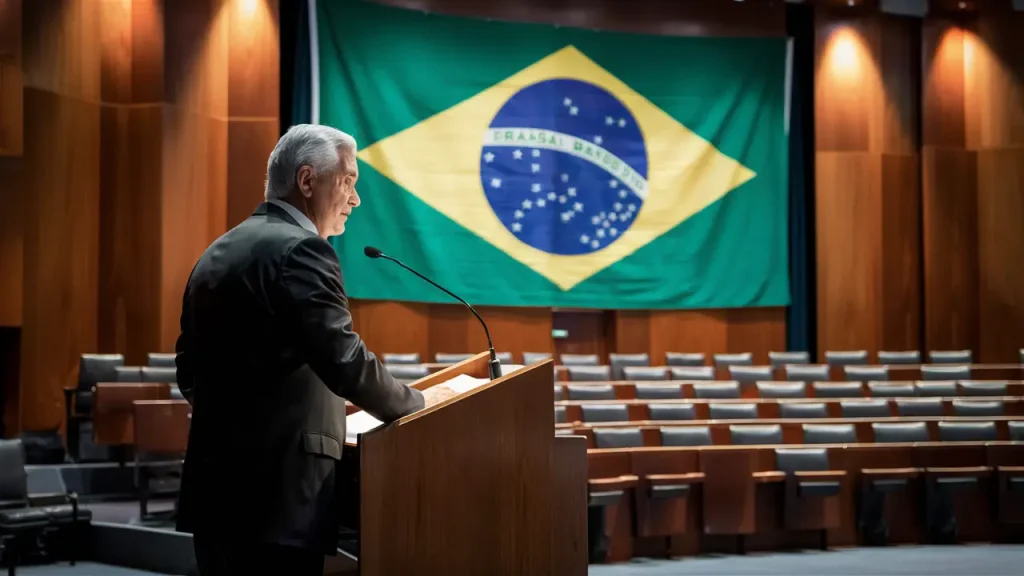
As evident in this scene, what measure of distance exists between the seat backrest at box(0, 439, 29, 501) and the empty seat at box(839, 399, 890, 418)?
12.9 ft

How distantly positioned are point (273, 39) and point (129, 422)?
11.4 ft

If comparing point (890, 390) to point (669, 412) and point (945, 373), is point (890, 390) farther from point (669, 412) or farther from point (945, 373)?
point (669, 412)

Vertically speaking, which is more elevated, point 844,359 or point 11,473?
point 844,359

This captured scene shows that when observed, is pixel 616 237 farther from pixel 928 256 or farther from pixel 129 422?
pixel 129 422

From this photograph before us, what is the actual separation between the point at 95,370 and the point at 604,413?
2.73m

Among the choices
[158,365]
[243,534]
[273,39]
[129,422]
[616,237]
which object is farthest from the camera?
[616,237]

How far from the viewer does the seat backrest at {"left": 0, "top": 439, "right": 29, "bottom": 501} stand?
4238 millimetres

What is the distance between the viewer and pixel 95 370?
19.3ft

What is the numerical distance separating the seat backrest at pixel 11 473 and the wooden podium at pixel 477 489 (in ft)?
10.6

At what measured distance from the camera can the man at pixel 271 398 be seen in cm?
126

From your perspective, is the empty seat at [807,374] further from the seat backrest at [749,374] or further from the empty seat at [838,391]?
the empty seat at [838,391]

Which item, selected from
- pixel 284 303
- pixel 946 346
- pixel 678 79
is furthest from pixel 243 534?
pixel 946 346

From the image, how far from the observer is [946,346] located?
8859 millimetres

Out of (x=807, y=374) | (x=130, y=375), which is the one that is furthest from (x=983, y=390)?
(x=130, y=375)
